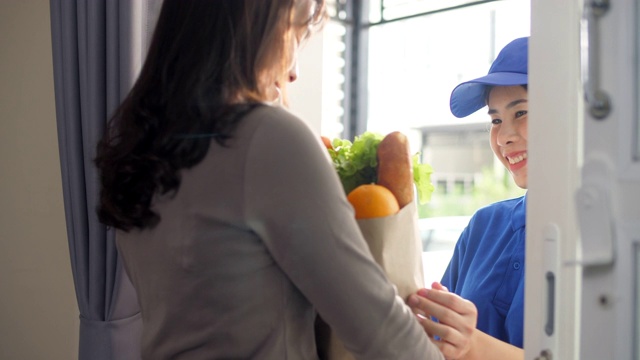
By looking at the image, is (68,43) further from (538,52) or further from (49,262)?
(538,52)

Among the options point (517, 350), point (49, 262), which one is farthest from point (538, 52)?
point (49, 262)

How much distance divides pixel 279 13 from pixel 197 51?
12 centimetres

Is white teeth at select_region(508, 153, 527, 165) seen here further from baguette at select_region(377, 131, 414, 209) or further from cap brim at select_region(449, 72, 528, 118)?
baguette at select_region(377, 131, 414, 209)

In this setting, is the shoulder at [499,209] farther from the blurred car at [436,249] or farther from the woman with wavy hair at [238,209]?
the woman with wavy hair at [238,209]

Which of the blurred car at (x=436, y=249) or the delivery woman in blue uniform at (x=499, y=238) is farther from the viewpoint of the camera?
the blurred car at (x=436, y=249)

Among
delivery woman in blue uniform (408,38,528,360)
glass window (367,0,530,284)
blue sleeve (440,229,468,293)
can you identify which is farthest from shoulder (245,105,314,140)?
blue sleeve (440,229,468,293)

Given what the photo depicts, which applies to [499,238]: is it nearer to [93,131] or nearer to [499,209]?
[499,209]

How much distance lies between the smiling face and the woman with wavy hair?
0.66 m

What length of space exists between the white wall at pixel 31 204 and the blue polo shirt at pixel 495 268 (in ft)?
4.30

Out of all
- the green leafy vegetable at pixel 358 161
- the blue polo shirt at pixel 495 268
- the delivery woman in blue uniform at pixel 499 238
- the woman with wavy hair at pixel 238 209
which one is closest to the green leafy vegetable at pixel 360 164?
the green leafy vegetable at pixel 358 161

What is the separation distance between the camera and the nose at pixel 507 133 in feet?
4.58

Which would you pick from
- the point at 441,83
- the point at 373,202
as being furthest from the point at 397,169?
the point at 441,83

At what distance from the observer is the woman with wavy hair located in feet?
2.49

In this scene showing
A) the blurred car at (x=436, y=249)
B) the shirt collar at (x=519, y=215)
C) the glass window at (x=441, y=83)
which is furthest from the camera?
the glass window at (x=441, y=83)
